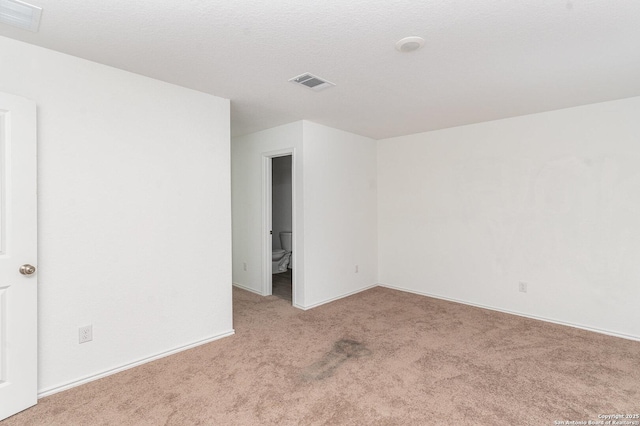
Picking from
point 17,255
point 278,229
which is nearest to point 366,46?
point 17,255

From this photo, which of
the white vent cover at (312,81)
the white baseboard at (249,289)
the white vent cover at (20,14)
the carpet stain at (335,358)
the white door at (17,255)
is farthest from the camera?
the white baseboard at (249,289)

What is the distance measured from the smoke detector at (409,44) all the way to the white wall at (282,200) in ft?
15.0

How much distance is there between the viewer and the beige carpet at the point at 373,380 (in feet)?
6.51

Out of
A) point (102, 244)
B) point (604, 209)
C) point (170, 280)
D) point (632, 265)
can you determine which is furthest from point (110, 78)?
point (632, 265)

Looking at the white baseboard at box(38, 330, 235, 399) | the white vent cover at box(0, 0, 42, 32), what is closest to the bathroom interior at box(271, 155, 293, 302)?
the white baseboard at box(38, 330, 235, 399)

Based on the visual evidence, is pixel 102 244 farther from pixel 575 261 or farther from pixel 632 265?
pixel 632 265

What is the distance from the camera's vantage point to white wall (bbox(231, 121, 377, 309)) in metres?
4.04

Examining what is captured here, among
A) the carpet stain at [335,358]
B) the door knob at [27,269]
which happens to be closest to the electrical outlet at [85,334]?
the door knob at [27,269]

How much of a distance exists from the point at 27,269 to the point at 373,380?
7.83 ft

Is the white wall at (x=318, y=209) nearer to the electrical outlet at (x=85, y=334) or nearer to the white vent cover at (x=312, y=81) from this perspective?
the white vent cover at (x=312, y=81)

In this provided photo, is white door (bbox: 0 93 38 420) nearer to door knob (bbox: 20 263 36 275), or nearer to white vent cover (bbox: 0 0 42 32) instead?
door knob (bbox: 20 263 36 275)

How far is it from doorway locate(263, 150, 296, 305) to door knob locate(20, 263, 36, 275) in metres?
2.56

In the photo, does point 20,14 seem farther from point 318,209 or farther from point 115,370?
point 318,209

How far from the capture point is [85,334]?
2.33 meters
